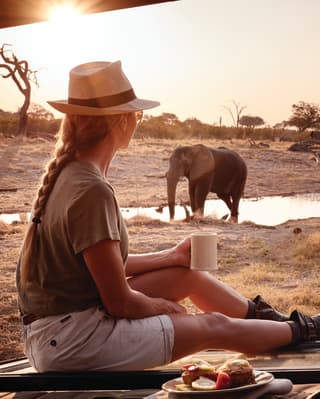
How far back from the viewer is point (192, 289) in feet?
7.21

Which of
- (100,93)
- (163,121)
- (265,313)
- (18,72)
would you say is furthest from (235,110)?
(100,93)

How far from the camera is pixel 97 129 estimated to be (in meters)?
1.80

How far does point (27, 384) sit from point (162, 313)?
326mm

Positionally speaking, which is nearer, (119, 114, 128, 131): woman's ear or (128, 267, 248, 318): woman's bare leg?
(119, 114, 128, 131): woman's ear

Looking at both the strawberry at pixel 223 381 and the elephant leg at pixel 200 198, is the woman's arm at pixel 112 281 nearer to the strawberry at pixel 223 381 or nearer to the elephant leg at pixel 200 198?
the strawberry at pixel 223 381

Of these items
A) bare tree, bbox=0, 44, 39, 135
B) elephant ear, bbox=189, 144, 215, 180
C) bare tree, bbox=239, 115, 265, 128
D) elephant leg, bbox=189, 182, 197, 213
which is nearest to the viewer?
bare tree, bbox=0, 44, 39, 135

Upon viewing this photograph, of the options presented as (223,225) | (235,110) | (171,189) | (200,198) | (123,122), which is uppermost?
(123,122)

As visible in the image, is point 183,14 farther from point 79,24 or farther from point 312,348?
point 312,348

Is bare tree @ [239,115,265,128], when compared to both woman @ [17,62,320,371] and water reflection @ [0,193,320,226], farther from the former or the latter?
woman @ [17,62,320,371]

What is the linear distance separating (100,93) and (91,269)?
41 cm

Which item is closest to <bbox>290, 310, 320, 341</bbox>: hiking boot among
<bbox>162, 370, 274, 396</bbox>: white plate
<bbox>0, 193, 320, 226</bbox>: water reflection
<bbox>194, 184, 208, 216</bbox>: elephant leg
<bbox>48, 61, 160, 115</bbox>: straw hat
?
<bbox>162, 370, 274, 396</bbox>: white plate

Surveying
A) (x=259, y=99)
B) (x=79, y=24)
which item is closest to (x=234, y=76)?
(x=259, y=99)

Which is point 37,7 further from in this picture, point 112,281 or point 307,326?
point 307,326

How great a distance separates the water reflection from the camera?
7481 millimetres
